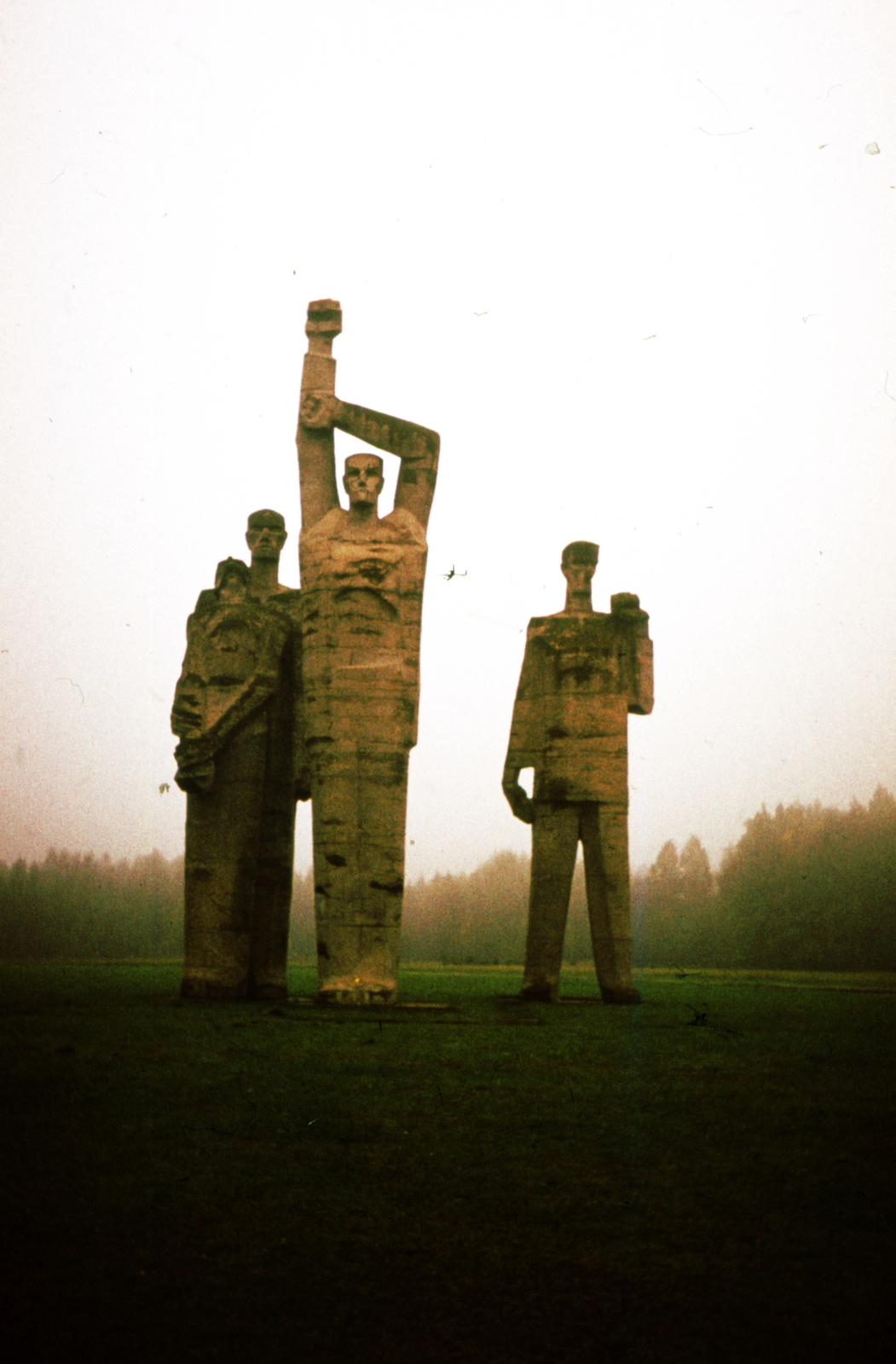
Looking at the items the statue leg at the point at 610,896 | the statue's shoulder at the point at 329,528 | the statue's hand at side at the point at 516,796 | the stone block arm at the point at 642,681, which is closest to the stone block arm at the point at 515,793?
the statue's hand at side at the point at 516,796

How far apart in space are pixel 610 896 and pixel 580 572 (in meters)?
2.94

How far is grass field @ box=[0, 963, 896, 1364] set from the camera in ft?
9.50

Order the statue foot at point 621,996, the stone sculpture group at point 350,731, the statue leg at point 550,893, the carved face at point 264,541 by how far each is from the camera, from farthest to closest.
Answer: the carved face at point 264,541
the statue leg at point 550,893
the statue foot at point 621,996
the stone sculpture group at point 350,731

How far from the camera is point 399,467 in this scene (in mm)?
9953

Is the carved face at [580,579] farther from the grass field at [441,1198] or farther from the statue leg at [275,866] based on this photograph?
the grass field at [441,1198]

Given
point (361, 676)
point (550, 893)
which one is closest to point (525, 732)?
point (550, 893)

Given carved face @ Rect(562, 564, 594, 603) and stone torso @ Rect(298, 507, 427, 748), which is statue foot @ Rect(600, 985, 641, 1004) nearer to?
stone torso @ Rect(298, 507, 427, 748)

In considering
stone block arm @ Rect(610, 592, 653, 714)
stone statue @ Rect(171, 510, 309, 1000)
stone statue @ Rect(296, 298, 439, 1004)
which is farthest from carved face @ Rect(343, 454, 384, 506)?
stone block arm @ Rect(610, 592, 653, 714)

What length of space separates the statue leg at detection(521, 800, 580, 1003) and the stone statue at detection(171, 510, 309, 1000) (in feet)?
6.85

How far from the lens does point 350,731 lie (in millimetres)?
9078

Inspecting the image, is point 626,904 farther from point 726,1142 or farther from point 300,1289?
point 300,1289

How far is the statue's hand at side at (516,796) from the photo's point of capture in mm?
10805

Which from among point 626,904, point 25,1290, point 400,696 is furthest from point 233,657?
point 25,1290

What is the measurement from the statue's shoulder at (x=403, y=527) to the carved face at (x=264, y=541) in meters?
1.41
